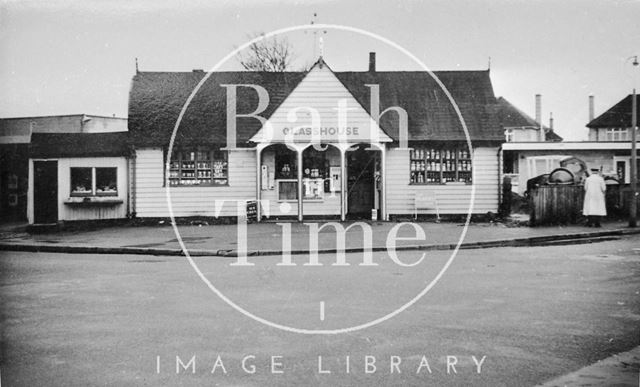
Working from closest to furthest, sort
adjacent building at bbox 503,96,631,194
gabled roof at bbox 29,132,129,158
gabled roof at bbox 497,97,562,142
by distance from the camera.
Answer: gabled roof at bbox 29,132,129,158 < adjacent building at bbox 503,96,631,194 < gabled roof at bbox 497,97,562,142

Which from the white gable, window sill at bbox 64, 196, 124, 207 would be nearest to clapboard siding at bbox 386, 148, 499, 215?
the white gable

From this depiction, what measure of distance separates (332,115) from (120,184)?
813 cm

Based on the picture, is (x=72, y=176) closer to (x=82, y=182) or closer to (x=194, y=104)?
(x=82, y=182)

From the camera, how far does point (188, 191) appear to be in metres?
26.1

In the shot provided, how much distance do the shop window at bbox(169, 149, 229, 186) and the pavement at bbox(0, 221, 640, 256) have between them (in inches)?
113

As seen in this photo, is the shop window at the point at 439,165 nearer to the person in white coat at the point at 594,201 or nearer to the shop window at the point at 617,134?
the person in white coat at the point at 594,201

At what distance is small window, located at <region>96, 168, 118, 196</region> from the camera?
84.9ft

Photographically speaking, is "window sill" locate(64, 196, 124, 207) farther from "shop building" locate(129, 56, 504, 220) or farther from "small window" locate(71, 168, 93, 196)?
"shop building" locate(129, 56, 504, 220)

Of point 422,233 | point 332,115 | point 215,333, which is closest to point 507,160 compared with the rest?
point 332,115

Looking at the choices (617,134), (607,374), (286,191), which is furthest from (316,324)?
(617,134)

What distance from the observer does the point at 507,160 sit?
48.4 metres

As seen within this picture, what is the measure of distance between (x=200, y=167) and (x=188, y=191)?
1007 millimetres

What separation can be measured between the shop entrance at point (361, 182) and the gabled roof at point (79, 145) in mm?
8422

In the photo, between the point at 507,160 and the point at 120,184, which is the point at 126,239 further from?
the point at 507,160
